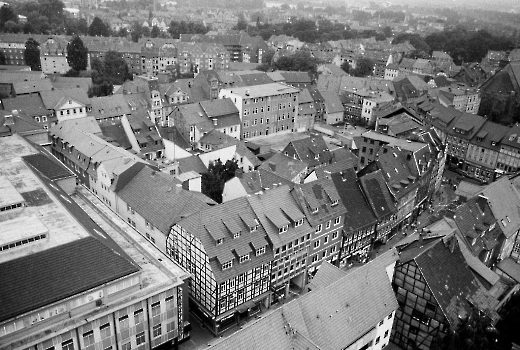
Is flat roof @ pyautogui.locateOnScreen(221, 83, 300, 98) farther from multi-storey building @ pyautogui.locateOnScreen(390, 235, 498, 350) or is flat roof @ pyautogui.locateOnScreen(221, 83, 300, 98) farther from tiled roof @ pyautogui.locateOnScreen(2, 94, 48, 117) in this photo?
multi-storey building @ pyautogui.locateOnScreen(390, 235, 498, 350)

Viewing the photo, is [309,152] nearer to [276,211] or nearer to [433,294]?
[276,211]

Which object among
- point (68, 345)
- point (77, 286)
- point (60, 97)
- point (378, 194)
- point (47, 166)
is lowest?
point (68, 345)

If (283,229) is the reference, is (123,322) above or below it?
below

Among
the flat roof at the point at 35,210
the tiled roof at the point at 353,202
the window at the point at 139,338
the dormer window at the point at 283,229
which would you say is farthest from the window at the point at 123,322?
the tiled roof at the point at 353,202

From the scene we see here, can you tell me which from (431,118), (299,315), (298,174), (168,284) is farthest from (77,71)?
(299,315)

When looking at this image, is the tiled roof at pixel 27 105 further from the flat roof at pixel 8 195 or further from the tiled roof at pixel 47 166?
→ the flat roof at pixel 8 195

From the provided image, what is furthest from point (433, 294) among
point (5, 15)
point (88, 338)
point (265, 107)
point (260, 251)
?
point (5, 15)
